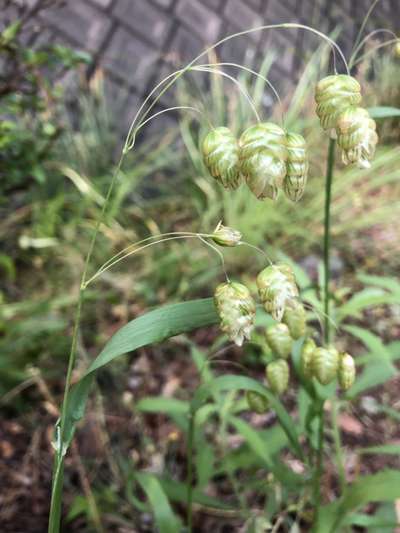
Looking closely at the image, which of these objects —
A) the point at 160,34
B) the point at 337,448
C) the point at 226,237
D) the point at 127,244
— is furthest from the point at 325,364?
the point at 160,34

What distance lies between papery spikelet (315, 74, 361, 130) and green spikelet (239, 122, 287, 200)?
3.2 inches

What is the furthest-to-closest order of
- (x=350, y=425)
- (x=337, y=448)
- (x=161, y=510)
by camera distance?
1. (x=350, y=425)
2. (x=337, y=448)
3. (x=161, y=510)

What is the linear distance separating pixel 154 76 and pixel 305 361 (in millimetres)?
2464

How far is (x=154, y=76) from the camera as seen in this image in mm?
2955

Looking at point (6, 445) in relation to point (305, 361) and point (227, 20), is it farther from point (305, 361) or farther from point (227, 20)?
point (227, 20)

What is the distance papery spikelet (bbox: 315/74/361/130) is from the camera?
62 cm

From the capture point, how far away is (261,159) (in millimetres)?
576

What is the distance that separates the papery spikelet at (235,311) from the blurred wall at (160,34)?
7.13ft

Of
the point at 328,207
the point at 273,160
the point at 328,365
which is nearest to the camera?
the point at 273,160

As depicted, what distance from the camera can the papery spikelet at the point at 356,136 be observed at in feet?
1.98

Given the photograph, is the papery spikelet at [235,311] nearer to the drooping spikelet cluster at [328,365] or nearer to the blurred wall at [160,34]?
the drooping spikelet cluster at [328,365]

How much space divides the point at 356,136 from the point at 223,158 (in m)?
0.15

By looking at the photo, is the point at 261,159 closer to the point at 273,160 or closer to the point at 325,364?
the point at 273,160

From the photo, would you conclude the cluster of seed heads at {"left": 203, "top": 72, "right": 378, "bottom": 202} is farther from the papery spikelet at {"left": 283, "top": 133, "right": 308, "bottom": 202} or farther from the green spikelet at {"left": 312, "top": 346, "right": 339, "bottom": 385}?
the green spikelet at {"left": 312, "top": 346, "right": 339, "bottom": 385}
